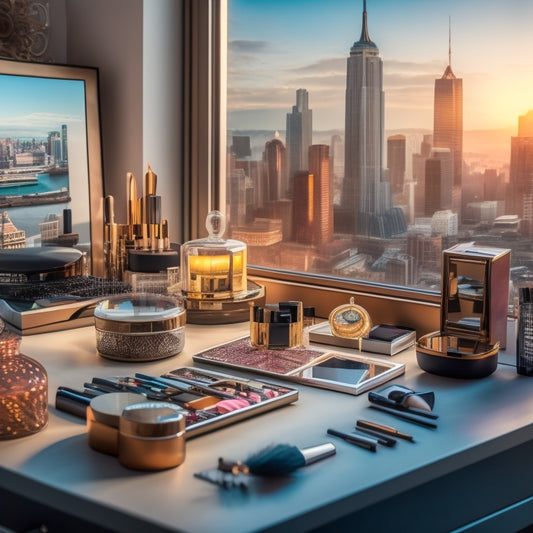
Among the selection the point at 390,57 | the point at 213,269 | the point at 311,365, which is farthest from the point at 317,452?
the point at 390,57

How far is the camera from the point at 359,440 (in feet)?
3.25

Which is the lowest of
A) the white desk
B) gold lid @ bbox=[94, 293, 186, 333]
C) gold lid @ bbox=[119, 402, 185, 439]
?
the white desk

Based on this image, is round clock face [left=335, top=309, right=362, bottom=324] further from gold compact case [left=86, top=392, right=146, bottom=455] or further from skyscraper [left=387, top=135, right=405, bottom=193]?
gold compact case [left=86, top=392, right=146, bottom=455]

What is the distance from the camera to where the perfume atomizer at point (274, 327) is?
4.50ft

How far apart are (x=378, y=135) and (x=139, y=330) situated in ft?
2.05

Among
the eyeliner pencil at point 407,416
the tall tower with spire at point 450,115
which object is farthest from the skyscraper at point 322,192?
the eyeliner pencil at point 407,416

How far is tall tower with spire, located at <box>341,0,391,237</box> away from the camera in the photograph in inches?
63.7

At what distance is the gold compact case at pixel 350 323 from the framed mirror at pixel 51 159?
60 cm

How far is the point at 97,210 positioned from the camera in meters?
1.82

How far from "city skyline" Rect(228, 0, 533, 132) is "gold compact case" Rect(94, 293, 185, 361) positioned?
1.86 feet

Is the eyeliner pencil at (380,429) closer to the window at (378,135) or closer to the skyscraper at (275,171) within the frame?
the window at (378,135)

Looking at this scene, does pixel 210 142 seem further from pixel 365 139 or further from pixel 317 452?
pixel 317 452

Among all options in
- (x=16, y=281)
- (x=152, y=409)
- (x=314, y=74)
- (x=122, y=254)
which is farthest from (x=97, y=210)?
(x=152, y=409)

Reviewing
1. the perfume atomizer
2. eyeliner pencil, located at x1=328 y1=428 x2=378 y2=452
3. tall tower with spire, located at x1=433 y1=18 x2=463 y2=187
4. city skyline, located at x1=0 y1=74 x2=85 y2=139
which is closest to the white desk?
eyeliner pencil, located at x1=328 y1=428 x2=378 y2=452
